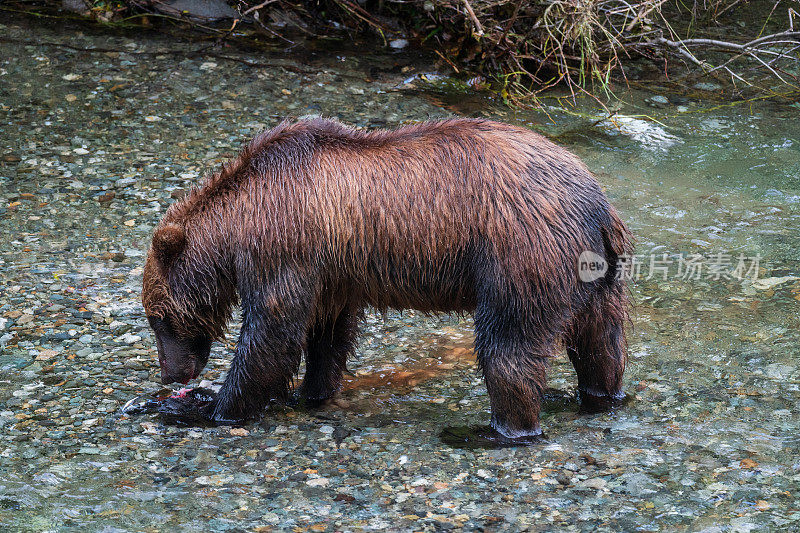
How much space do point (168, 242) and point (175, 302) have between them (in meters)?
0.40

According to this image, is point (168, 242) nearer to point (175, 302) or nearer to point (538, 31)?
point (175, 302)

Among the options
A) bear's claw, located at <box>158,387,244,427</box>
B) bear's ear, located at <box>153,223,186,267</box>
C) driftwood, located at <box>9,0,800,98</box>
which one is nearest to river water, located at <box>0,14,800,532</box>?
bear's claw, located at <box>158,387,244,427</box>

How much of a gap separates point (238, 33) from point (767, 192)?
23.1 ft

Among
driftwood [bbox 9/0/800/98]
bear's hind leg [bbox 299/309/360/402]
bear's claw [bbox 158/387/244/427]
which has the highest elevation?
driftwood [bbox 9/0/800/98]

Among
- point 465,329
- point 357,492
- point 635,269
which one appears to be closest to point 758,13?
point 635,269

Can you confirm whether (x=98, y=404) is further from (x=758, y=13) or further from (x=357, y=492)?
(x=758, y=13)

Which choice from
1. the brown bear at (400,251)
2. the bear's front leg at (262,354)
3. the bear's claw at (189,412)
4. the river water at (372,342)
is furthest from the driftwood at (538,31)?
the bear's claw at (189,412)

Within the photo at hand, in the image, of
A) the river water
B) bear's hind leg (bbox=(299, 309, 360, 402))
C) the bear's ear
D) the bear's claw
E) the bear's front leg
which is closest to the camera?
the river water

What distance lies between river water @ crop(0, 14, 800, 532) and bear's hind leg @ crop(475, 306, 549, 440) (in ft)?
1.01

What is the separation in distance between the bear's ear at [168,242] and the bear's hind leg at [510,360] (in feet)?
6.20

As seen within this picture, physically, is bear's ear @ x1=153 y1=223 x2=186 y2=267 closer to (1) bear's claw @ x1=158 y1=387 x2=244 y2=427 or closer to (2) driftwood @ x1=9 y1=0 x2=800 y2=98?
(1) bear's claw @ x1=158 y1=387 x2=244 y2=427

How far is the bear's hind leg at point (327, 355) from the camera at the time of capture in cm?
619

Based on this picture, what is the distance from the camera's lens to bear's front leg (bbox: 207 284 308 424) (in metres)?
5.48

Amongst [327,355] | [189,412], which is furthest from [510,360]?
[189,412]
